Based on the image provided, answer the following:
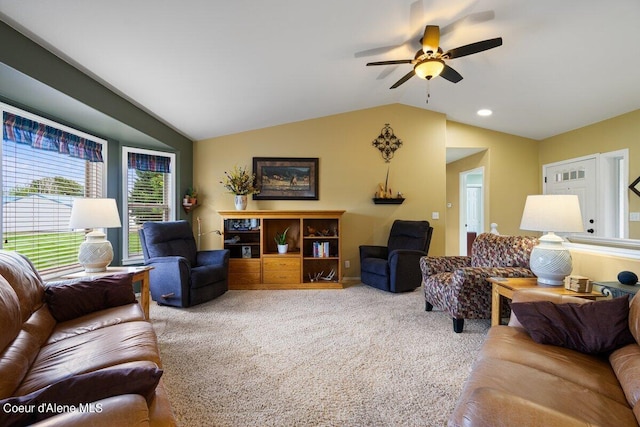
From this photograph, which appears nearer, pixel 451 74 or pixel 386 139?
pixel 451 74

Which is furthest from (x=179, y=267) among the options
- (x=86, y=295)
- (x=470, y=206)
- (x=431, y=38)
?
(x=470, y=206)

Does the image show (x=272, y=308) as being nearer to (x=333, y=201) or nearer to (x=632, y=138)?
(x=333, y=201)

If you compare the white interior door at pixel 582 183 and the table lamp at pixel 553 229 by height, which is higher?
the white interior door at pixel 582 183

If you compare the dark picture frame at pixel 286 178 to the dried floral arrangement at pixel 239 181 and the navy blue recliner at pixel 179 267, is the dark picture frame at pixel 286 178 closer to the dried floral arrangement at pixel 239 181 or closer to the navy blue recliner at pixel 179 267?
the dried floral arrangement at pixel 239 181

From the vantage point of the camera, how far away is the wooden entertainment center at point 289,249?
4.28m

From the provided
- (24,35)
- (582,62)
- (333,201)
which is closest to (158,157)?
(24,35)

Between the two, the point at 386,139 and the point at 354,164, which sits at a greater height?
the point at 386,139

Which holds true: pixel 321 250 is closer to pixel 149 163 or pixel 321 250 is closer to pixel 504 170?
pixel 149 163

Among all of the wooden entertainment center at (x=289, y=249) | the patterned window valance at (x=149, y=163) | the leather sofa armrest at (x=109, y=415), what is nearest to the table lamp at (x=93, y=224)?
the patterned window valance at (x=149, y=163)

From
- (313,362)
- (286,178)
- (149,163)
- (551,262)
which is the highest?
(149,163)

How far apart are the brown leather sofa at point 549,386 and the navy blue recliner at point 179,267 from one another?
3.00 m

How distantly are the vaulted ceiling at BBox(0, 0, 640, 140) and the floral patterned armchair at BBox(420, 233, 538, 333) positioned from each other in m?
1.87

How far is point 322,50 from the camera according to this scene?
9.20 ft

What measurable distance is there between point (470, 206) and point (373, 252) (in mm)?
4881
